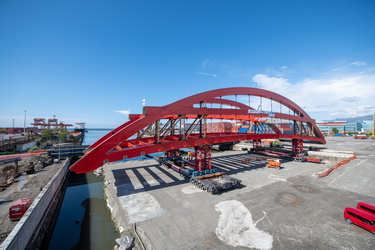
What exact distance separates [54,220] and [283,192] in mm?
23895

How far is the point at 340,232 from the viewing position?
10.6 meters

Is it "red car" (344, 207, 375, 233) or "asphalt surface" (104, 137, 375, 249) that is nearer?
"asphalt surface" (104, 137, 375, 249)

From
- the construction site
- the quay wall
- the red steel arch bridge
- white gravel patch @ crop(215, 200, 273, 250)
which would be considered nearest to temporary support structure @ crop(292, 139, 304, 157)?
the red steel arch bridge

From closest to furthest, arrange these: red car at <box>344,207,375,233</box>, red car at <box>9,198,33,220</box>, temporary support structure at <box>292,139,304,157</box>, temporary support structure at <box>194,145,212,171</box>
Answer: red car at <box>344,207,375,233</box> < red car at <box>9,198,33,220</box> < temporary support structure at <box>194,145,212,171</box> < temporary support structure at <box>292,139,304,157</box>

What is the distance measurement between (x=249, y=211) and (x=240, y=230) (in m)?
2.78

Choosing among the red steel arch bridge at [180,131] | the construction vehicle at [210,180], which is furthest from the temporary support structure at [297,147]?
the construction vehicle at [210,180]

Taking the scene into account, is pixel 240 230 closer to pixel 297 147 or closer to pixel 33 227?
pixel 33 227

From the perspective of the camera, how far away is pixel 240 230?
10750 millimetres

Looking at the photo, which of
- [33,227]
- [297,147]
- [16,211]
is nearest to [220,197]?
[33,227]

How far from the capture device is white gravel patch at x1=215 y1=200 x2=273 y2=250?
9602mm

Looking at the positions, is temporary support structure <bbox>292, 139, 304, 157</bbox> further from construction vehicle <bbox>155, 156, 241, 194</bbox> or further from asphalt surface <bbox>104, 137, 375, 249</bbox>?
construction vehicle <bbox>155, 156, 241, 194</bbox>

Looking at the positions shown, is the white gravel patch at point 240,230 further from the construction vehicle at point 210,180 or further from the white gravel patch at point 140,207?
the white gravel patch at point 140,207

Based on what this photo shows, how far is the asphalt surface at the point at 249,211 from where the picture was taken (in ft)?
32.3

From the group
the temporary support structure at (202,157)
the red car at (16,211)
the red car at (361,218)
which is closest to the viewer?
the red car at (361,218)
